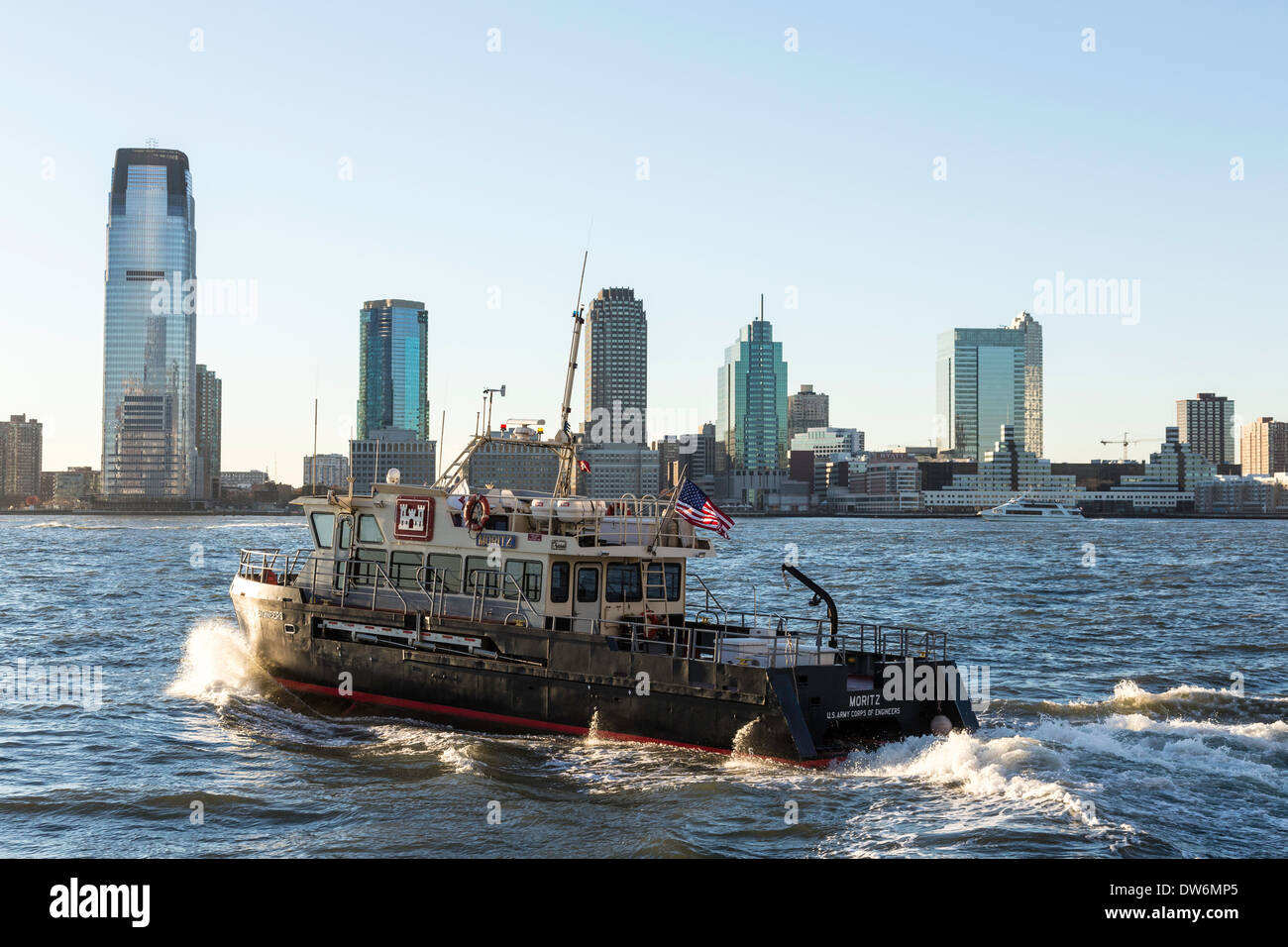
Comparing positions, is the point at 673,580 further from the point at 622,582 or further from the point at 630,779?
the point at 630,779

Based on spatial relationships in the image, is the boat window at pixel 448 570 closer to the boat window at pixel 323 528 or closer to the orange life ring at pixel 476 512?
the orange life ring at pixel 476 512

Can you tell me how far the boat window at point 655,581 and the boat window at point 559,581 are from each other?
5.53ft

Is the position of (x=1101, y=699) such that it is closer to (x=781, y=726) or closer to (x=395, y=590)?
(x=781, y=726)

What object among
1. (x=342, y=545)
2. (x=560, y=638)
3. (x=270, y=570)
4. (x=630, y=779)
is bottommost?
(x=630, y=779)

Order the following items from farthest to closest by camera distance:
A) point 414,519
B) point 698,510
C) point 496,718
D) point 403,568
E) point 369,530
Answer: point 369,530
point 403,568
point 414,519
point 698,510
point 496,718

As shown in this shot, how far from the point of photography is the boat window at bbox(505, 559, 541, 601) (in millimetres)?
21078

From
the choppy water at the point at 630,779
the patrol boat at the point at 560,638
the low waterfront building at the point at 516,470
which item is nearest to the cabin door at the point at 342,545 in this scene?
the patrol boat at the point at 560,638

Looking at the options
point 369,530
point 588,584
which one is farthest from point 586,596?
point 369,530

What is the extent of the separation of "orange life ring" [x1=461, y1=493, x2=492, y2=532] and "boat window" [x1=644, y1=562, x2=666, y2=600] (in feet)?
10.8

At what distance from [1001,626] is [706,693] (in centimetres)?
2519

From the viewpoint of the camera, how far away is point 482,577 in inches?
861

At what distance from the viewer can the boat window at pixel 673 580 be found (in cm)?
2212

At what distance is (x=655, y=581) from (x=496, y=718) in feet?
13.2
